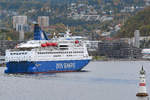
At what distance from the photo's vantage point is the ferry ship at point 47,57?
93.3 m

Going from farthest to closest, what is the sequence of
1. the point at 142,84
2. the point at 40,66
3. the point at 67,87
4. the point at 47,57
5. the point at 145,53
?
the point at 145,53 < the point at 47,57 < the point at 40,66 < the point at 67,87 < the point at 142,84

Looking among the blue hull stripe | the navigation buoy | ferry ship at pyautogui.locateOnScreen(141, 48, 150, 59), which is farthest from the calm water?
ferry ship at pyautogui.locateOnScreen(141, 48, 150, 59)

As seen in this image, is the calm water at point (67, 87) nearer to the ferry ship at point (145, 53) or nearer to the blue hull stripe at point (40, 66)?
the blue hull stripe at point (40, 66)

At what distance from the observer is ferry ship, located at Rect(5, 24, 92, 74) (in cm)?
9331

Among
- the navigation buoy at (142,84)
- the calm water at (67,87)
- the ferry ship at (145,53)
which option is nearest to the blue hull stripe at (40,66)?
the calm water at (67,87)

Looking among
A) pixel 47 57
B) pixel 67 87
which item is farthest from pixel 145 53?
pixel 67 87

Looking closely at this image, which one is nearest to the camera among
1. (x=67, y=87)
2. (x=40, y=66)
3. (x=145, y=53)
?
(x=67, y=87)

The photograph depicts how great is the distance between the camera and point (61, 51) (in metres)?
96.6

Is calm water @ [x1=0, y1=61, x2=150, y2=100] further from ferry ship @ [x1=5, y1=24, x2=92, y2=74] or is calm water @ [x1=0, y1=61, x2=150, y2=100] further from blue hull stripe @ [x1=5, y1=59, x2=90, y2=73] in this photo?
ferry ship @ [x1=5, y1=24, x2=92, y2=74]

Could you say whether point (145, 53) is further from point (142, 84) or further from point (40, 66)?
point (142, 84)

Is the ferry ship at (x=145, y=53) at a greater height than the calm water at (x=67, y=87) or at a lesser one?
lesser

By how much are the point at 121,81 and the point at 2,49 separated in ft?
255

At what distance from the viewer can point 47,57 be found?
310 feet

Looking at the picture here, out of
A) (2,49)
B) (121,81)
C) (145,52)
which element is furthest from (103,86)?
(145,52)
